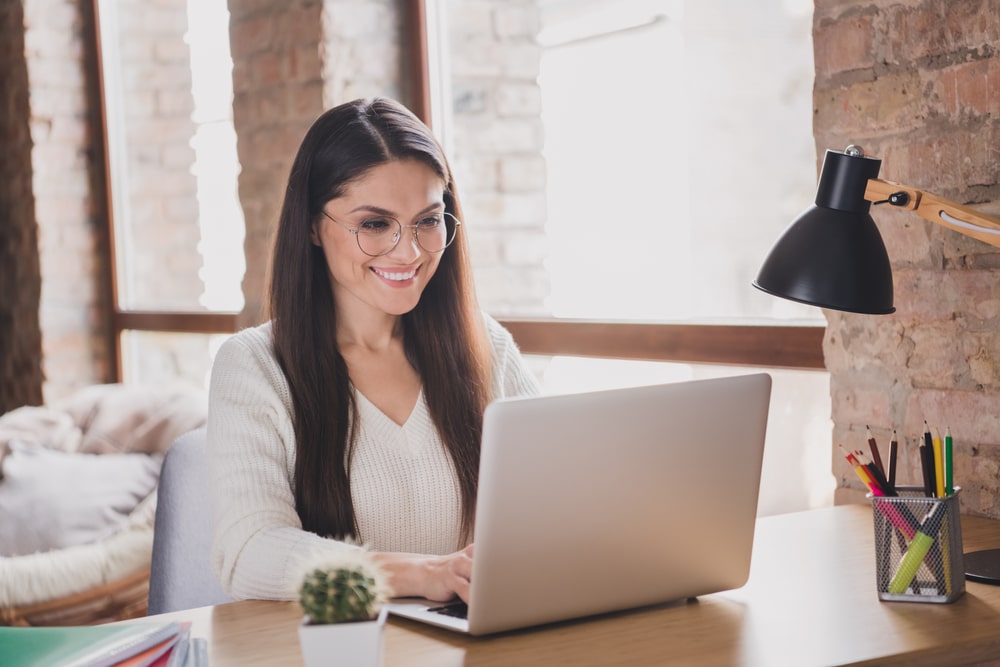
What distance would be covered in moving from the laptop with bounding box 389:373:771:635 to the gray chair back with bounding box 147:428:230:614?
24.0 inches

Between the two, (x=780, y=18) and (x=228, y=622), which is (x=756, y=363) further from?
(x=228, y=622)

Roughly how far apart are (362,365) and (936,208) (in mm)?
890

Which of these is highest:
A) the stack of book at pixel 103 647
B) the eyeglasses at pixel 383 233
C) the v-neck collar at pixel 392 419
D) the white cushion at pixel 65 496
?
the eyeglasses at pixel 383 233

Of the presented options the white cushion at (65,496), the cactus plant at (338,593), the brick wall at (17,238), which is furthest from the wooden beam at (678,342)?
the brick wall at (17,238)

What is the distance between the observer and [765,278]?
144 cm

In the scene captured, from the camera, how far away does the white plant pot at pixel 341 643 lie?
1.00 meters

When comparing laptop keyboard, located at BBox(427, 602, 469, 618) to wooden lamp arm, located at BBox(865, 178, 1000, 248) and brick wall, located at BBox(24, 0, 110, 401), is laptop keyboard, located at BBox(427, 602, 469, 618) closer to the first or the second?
wooden lamp arm, located at BBox(865, 178, 1000, 248)

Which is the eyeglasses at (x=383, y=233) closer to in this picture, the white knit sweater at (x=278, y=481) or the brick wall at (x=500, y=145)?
the white knit sweater at (x=278, y=481)

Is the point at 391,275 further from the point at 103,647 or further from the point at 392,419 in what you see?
the point at 103,647

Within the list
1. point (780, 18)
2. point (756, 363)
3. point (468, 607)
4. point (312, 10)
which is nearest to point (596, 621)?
point (468, 607)

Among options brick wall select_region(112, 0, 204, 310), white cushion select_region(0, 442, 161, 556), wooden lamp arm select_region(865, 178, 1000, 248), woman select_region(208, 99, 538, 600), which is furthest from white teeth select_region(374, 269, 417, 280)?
brick wall select_region(112, 0, 204, 310)

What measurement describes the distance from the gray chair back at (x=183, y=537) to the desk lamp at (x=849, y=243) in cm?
96

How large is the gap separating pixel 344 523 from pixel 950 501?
2.73 feet

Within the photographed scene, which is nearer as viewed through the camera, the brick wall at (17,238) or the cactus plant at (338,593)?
the cactus plant at (338,593)
